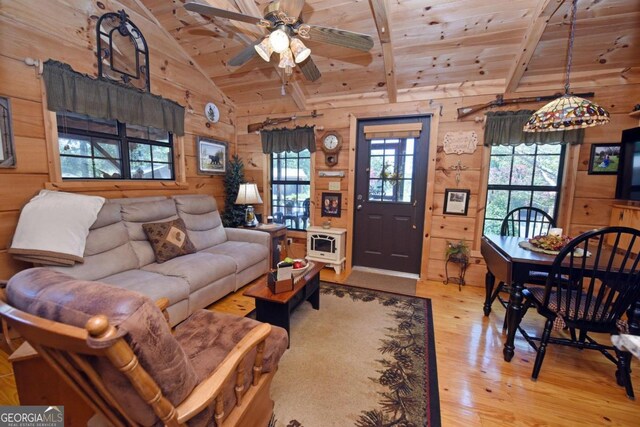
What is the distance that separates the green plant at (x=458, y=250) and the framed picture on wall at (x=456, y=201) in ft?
1.22

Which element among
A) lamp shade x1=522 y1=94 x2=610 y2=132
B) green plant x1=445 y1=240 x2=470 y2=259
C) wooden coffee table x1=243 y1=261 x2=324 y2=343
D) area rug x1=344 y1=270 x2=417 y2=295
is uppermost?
lamp shade x1=522 y1=94 x2=610 y2=132

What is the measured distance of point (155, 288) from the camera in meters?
2.02

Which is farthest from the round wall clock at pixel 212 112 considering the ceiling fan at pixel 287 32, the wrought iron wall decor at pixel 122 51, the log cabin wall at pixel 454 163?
the ceiling fan at pixel 287 32

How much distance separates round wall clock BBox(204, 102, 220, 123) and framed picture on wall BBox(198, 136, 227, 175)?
287mm

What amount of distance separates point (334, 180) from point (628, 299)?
2.89 metres

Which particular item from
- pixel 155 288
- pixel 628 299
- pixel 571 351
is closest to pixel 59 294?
pixel 155 288

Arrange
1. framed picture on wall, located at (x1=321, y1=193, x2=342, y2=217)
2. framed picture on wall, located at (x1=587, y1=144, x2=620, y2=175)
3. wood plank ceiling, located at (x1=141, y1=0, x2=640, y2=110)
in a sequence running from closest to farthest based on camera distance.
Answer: wood plank ceiling, located at (x1=141, y1=0, x2=640, y2=110), framed picture on wall, located at (x1=587, y1=144, x2=620, y2=175), framed picture on wall, located at (x1=321, y1=193, x2=342, y2=217)

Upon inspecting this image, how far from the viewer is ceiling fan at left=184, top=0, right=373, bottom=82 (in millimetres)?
1722

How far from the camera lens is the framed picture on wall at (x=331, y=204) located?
379cm

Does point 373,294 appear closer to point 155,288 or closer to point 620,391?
point 620,391

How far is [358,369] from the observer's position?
1.83m

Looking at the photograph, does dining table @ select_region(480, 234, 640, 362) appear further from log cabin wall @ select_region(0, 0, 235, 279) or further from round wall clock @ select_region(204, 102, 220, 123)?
round wall clock @ select_region(204, 102, 220, 123)

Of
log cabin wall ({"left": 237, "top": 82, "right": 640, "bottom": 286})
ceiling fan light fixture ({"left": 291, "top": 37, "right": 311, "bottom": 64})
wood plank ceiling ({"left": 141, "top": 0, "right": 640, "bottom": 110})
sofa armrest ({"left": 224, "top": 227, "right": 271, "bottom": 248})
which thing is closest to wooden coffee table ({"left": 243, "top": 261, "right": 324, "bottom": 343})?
sofa armrest ({"left": 224, "top": 227, "right": 271, "bottom": 248})

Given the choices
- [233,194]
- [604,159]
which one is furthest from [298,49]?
[604,159]
